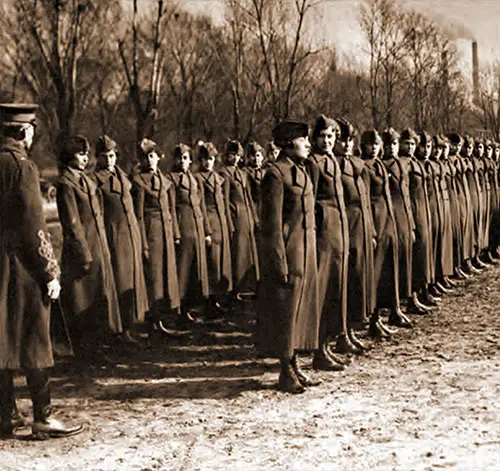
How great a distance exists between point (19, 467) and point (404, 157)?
240 inches

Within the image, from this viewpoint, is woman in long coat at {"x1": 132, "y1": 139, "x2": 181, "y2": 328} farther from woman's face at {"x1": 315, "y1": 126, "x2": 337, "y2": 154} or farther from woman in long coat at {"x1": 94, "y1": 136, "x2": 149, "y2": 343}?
woman's face at {"x1": 315, "y1": 126, "x2": 337, "y2": 154}

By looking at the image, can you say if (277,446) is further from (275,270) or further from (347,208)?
(347,208)

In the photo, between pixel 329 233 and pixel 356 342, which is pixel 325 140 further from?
pixel 356 342

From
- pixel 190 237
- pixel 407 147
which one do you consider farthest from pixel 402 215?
pixel 190 237

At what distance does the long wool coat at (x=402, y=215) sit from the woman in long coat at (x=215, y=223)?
215 centimetres

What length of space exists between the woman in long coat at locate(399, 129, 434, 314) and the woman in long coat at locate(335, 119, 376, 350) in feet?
6.44

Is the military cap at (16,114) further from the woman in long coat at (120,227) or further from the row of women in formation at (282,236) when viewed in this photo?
the woman in long coat at (120,227)

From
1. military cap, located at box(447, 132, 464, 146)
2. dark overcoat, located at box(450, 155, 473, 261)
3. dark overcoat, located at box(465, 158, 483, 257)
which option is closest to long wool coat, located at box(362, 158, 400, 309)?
dark overcoat, located at box(450, 155, 473, 261)

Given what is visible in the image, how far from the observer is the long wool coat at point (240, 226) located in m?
10.2

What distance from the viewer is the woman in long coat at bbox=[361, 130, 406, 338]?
8.34 metres

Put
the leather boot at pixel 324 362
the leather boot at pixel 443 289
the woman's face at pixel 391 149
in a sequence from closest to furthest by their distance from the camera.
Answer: the leather boot at pixel 324 362 → the woman's face at pixel 391 149 → the leather boot at pixel 443 289

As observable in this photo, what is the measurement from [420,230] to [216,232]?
2461mm

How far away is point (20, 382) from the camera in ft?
23.1

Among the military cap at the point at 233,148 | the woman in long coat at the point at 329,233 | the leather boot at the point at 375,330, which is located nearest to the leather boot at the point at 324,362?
the woman in long coat at the point at 329,233
